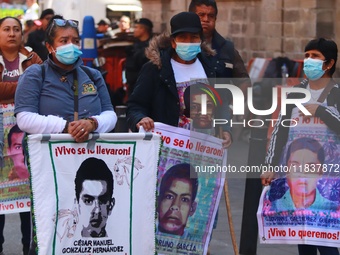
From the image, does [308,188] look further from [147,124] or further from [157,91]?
[157,91]

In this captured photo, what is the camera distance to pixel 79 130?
267 inches

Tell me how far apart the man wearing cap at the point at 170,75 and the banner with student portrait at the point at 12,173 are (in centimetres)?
128

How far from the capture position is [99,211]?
6.89 metres

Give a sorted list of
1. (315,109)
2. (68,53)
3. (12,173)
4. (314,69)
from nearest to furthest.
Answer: (68,53)
(315,109)
(314,69)
(12,173)

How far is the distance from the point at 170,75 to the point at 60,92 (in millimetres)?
918

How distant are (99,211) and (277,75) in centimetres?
1022

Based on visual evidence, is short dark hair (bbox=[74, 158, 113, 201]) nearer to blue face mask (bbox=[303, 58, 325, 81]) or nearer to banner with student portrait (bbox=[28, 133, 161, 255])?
banner with student portrait (bbox=[28, 133, 161, 255])

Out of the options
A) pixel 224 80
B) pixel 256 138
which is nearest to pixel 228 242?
pixel 256 138

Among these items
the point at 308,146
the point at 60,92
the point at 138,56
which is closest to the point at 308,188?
the point at 308,146

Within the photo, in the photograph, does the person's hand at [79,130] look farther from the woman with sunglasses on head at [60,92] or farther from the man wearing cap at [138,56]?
the man wearing cap at [138,56]

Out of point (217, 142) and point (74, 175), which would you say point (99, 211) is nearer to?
point (74, 175)

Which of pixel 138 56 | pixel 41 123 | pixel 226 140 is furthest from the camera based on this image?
pixel 138 56

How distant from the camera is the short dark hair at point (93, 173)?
6840 millimetres

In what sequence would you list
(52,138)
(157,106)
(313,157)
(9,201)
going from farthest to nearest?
(9,201)
(157,106)
(313,157)
(52,138)
